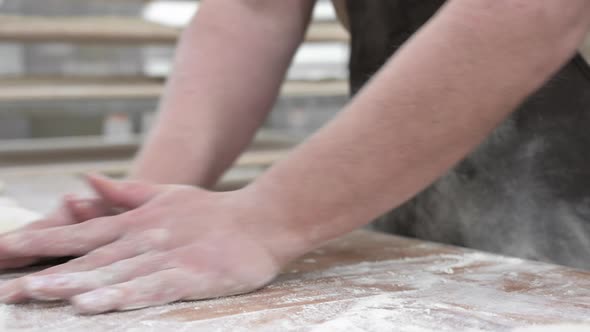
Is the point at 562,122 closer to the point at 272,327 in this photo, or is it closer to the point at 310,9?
the point at 310,9

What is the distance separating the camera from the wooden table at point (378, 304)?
0.46 metres

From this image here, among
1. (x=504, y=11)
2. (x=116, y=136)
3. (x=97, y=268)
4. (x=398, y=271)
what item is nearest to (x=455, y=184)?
(x=398, y=271)

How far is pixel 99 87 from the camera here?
6.68 ft

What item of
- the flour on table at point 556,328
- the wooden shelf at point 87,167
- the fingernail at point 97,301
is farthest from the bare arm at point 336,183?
the wooden shelf at point 87,167

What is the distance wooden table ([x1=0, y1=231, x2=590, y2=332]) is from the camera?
18.1 inches

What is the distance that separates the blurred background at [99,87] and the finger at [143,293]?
0.60 metres

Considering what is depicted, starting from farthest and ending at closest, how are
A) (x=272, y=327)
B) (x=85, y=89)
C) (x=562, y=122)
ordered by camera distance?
(x=85, y=89) < (x=562, y=122) < (x=272, y=327)

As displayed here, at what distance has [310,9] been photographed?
913 millimetres

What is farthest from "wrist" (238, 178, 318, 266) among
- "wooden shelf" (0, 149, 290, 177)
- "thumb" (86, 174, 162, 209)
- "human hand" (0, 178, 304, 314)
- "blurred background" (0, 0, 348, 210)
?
"wooden shelf" (0, 149, 290, 177)

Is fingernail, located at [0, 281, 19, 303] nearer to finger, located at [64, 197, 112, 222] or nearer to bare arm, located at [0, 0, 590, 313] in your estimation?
bare arm, located at [0, 0, 590, 313]

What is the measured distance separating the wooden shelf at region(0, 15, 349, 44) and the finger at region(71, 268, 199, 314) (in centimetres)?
148

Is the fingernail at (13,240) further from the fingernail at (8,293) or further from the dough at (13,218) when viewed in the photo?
the dough at (13,218)

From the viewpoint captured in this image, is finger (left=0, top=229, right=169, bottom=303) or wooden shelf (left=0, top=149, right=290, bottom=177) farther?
wooden shelf (left=0, top=149, right=290, bottom=177)

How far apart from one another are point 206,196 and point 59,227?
0.14m
